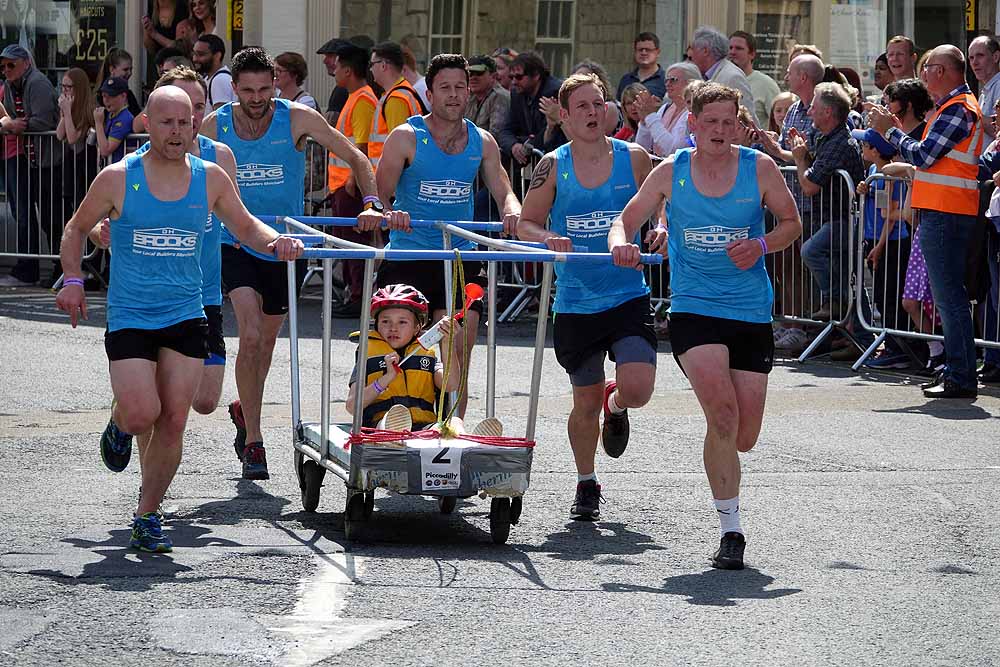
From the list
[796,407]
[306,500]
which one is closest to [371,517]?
[306,500]

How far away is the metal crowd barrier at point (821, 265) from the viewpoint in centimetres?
1292

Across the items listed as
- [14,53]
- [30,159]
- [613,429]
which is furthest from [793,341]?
[14,53]

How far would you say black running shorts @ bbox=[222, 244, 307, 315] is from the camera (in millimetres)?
8820

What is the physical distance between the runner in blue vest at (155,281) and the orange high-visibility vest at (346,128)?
7193 mm

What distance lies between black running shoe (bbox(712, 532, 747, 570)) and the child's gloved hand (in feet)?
5.24

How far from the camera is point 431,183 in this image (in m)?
8.78

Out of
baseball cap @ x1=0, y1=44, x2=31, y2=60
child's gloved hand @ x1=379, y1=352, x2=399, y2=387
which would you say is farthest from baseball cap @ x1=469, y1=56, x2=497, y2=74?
child's gloved hand @ x1=379, y1=352, x2=399, y2=387

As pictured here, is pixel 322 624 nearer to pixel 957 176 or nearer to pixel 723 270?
pixel 723 270

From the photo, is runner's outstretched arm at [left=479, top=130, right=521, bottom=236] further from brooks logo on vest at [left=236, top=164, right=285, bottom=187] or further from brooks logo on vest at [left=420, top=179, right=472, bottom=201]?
brooks logo on vest at [left=236, top=164, right=285, bottom=187]

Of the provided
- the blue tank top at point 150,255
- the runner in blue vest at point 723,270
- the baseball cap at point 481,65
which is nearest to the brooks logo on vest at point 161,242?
the blue tank top at point 150,255

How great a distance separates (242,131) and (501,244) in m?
1.90

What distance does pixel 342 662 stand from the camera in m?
5.48

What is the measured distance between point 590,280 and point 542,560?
1489 mm

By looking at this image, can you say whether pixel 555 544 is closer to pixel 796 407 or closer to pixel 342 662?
pixel 342 662
